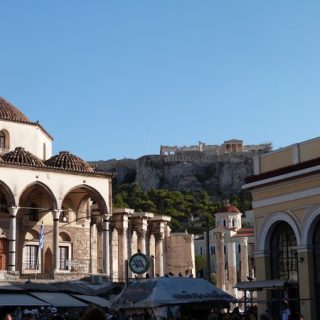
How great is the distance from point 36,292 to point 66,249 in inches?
495

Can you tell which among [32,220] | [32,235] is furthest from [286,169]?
[32,235]

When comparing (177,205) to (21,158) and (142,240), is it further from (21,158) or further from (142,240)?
(21,158)

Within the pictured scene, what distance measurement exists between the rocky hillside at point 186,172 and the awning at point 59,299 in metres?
114

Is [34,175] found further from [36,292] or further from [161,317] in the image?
[161,317]

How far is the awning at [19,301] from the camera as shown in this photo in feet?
90.8

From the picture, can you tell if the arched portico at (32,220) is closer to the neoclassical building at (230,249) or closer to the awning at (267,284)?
the neoclassical building at (230,249)

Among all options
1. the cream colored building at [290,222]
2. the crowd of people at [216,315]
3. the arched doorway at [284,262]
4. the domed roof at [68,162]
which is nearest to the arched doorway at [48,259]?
the domed roof at [68,162]

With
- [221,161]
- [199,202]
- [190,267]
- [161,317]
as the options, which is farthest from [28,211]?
[221,161]

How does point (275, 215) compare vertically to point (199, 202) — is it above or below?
below

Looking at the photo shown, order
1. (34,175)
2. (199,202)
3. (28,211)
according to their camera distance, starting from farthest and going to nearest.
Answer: (199,202), (28,211), (34,175)

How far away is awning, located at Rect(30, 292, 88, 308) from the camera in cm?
2890

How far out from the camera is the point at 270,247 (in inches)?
947

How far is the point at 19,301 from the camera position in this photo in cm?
2850

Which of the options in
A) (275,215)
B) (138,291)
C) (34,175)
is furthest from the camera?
(34,175)
